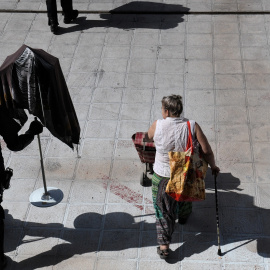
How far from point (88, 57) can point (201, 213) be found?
4242 millimetres

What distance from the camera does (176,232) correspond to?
641 centimetres

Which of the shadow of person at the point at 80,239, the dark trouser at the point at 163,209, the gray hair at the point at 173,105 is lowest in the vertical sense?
the shadow of person at the point at 80,239

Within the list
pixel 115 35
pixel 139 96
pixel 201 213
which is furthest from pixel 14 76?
pixel 115 35

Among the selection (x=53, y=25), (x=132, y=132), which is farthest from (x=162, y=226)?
(x=53, y=25)

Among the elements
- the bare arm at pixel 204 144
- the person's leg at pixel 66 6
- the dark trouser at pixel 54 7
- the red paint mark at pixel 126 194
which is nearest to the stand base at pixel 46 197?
the red paint mark at pixel 126 194

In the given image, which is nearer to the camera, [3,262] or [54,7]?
[3,262]

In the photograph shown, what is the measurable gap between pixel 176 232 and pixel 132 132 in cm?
205

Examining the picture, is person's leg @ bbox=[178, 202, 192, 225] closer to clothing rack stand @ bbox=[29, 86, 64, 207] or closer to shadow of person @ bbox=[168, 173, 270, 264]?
shadow of person @ bbox=[168, 173, 270, 264]

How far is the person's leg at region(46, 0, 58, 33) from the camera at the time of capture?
33.7 feet

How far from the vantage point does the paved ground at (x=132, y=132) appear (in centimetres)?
625

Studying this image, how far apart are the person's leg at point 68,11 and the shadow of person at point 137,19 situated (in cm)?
14

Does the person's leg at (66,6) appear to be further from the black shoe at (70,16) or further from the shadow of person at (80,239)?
the shadow of person at (80,239)

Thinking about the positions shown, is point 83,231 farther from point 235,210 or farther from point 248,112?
point 248,112

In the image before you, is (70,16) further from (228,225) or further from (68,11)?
(228,225)
